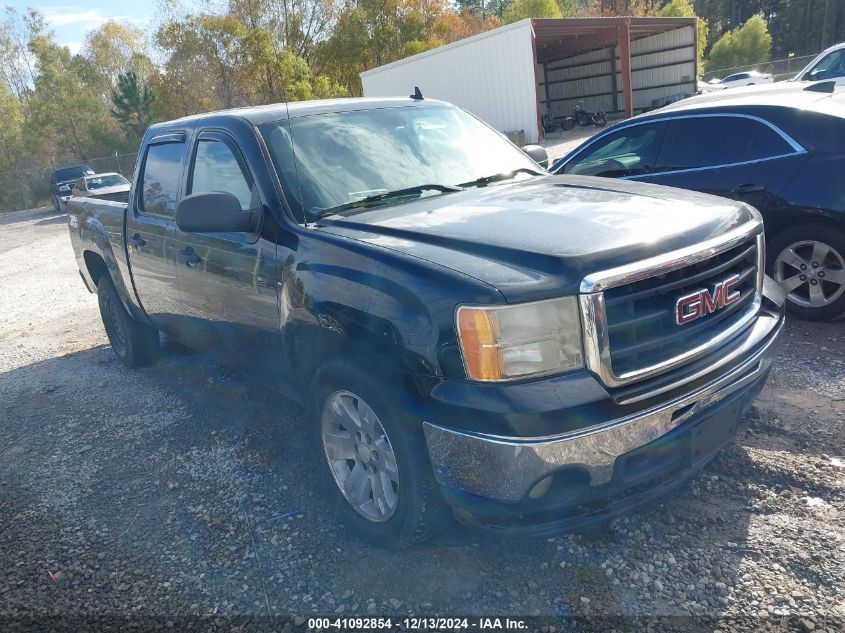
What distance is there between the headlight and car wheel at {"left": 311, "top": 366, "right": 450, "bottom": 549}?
41 cm

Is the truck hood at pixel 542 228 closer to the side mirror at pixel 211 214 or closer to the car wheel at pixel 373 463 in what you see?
the side mirror at pixel 211 214

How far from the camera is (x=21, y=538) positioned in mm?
3617

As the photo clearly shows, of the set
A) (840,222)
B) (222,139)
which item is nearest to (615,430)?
(222,139)

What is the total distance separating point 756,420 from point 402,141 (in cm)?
256

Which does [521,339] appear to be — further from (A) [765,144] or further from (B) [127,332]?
(B) [127,332]

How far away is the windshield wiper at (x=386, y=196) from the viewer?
3452mm

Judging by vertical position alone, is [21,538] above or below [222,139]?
below

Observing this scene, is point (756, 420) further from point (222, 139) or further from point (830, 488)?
point (222, 139)

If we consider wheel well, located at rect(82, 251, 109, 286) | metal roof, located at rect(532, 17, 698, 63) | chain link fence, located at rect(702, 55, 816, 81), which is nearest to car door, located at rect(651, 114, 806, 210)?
wheel well, located at rect(82, 251, 109, 286)

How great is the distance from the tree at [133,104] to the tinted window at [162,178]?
38.5 metres

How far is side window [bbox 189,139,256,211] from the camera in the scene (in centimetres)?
370

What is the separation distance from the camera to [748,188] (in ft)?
17.4

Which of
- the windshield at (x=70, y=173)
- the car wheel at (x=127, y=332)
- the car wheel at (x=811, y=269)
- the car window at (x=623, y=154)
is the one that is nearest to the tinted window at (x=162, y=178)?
the car wheel at (x=127, y=332)

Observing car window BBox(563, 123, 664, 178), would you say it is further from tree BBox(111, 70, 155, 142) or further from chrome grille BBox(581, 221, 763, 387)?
→ tree BBox(111, 70, 155, 142)
